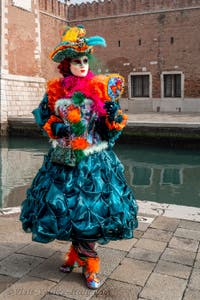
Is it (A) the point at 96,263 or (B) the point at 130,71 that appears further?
(B) the point at 130,71

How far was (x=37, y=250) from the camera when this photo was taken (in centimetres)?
261

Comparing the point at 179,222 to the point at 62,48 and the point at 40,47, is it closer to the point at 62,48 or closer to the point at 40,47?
the point at 62,48

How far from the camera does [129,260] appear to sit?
2447mm

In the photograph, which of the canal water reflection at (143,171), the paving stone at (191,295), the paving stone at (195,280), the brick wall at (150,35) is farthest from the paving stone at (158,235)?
the brick wall at (150,35)

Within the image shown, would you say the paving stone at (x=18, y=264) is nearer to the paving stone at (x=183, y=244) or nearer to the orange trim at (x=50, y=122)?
the orange trim at (x=50, y=122)

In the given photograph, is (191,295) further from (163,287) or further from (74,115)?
(74,115)

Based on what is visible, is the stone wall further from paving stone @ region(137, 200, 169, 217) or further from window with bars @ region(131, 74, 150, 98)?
paving stone @ region(137, 200, 169, 217)

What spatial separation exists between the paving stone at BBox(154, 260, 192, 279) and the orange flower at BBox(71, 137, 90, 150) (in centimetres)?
92

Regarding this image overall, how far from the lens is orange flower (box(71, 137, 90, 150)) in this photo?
2090mm

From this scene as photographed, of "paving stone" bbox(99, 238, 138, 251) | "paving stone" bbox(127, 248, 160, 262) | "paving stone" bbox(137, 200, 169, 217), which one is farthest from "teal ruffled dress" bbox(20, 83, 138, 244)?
"paving stone" bbox(137, 200, 169, 217)

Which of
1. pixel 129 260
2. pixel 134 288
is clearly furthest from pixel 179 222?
pixel 134 288

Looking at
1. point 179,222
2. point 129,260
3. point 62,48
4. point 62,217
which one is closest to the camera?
point 62,217

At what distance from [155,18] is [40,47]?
17.3ft

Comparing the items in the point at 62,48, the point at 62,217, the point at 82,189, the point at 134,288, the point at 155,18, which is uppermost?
the point at 155,18
